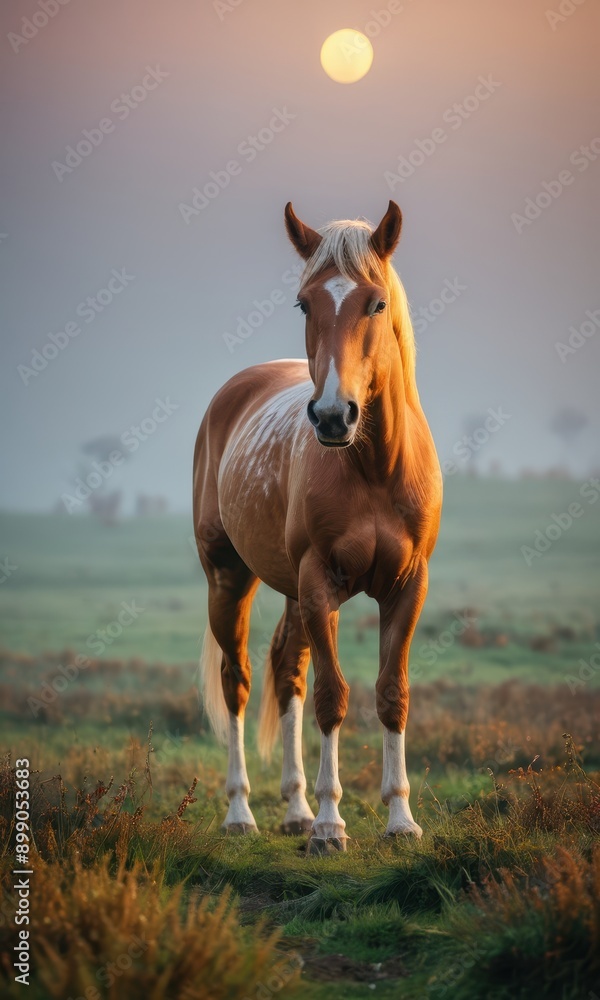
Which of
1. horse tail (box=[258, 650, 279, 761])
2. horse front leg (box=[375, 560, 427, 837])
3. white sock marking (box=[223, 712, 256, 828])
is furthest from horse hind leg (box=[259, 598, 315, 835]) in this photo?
horse front leg (box=[375, 560, 427, 837])

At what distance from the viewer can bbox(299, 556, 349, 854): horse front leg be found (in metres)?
5.45

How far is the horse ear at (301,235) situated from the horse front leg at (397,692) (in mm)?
1988

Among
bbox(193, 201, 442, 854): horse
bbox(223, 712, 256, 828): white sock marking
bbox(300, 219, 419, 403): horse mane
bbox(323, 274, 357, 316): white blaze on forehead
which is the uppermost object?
bbox(300, 219, 419, 403): horse mane

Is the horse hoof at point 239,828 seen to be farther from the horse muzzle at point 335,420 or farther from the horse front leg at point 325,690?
the horse muzzle at point 335,420

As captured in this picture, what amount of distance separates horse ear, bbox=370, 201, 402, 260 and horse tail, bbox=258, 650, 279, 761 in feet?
11.1

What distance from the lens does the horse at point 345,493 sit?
5.01 metres

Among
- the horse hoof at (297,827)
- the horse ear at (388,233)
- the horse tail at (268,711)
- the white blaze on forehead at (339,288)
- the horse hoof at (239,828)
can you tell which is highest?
the horse ear at (388,233)

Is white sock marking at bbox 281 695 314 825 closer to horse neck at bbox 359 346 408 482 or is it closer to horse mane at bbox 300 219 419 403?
horse neck at bbox 359 346 408 482

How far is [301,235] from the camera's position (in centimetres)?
539

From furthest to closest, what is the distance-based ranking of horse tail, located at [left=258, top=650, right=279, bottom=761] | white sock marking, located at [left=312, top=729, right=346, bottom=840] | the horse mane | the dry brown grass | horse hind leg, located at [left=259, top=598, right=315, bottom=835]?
1. horse tail, located at [left=258, top=650, right=279, bottom=761]
2. horse hind leg, located at [left=259, top=598, right=315, bottom=835]
3. white sock marking, located at [left=312, top=729, right=346, bottom=840]
4. the horse mane
5. the dry brown grass

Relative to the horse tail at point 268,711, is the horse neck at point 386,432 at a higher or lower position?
higher

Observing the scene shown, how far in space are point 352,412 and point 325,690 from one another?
174 cm

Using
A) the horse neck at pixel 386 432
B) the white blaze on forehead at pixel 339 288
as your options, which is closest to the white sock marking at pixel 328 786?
the horse neck at pixel 386 432

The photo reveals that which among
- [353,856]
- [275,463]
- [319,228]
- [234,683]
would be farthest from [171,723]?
[319,228]
